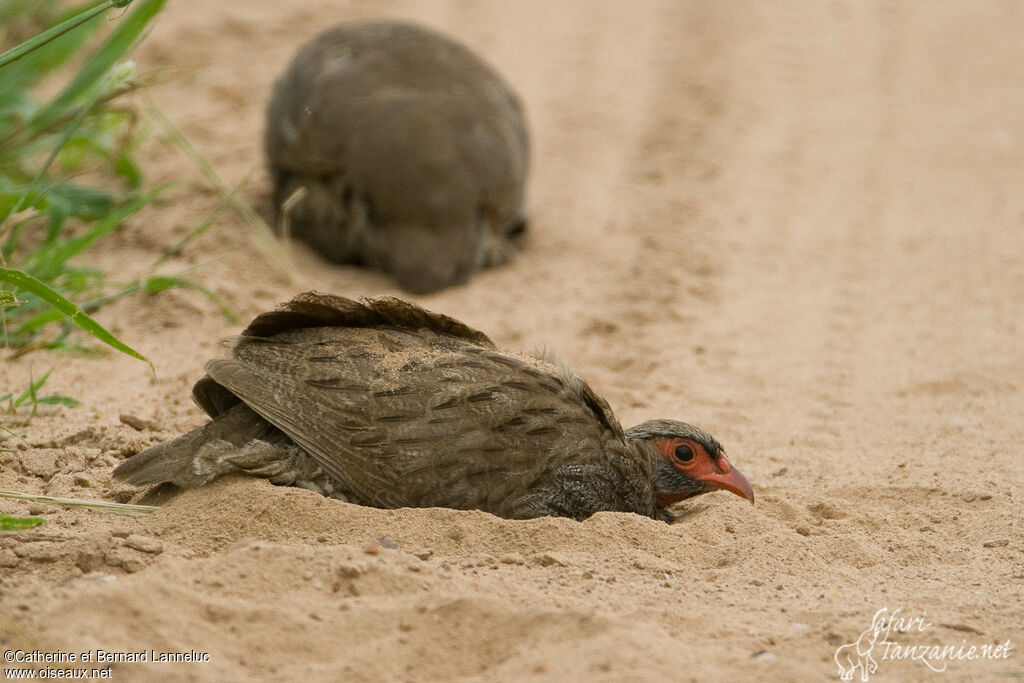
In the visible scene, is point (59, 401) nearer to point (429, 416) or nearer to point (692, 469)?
point (429, 416)

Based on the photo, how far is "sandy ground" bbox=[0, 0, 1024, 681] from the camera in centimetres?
288

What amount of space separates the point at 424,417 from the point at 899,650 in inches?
57.8

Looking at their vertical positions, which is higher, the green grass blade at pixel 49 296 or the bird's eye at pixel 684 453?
the green grass blade at pixel 49 296

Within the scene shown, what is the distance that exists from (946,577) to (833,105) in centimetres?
702

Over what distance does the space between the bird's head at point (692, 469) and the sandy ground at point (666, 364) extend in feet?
0.39

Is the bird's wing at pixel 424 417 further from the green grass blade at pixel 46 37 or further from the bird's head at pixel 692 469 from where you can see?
the green grass blade at pixel 46 37

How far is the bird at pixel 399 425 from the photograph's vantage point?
141 inches

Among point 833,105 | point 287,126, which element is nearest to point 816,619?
point 287,126

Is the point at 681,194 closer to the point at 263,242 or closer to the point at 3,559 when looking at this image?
the point at 263,242

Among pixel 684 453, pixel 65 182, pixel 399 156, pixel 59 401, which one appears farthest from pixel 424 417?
pixel 399 156

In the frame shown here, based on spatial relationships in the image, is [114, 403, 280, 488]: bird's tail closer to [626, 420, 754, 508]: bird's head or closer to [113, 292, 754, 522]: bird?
[113, 292, 754, 522]: bird

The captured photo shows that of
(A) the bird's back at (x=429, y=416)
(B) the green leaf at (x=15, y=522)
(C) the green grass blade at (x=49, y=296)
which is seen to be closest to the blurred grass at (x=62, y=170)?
(C) the green grass blade at (x=49, y=296)

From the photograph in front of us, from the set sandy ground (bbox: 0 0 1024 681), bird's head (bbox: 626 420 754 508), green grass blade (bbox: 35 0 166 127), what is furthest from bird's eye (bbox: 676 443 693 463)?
green grass blade (bbox: 35 0 166 127)

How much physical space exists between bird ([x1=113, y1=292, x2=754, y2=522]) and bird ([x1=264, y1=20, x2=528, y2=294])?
279 cm
